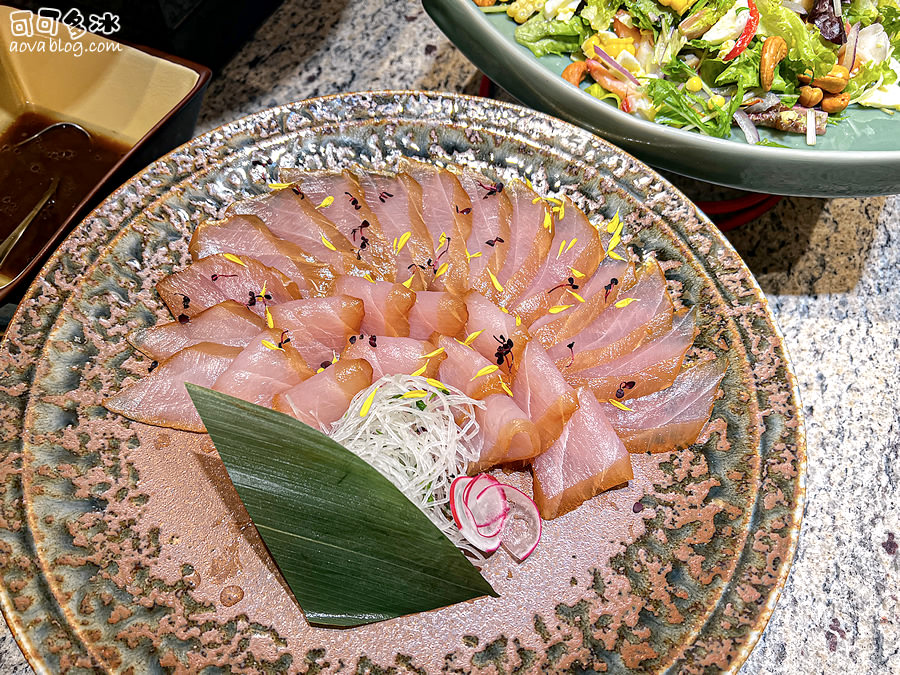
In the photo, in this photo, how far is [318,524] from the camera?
1460 mm

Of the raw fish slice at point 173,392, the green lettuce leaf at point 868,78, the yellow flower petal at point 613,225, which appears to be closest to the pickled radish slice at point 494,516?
the raw fish slice at point 173,392

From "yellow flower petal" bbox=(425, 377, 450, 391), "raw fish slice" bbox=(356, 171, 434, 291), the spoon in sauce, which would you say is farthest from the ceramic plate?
the spoon in sauce

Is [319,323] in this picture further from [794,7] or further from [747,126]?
[794,7]

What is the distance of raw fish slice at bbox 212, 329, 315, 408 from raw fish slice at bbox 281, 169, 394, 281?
38 cm

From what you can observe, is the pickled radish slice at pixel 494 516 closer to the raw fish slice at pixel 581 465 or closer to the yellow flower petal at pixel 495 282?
the raw fish slice at pixel 581 465

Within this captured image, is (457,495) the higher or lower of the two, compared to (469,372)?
lower

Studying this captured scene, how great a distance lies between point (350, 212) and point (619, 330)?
2.90 ft

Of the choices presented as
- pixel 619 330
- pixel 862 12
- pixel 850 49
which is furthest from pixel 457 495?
pixel 862 12

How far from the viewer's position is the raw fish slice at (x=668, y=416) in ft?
5.54

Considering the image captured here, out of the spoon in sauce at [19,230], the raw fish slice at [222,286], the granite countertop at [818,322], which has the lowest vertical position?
the granite countertop at [818,322]

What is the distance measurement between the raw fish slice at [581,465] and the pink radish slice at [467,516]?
0.12 m

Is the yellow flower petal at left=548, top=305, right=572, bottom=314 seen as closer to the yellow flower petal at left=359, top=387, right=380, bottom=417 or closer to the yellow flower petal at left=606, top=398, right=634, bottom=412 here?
the yellow flower petal at left=606, top=398, right=634, bottom=412

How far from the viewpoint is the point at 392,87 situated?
289 cm

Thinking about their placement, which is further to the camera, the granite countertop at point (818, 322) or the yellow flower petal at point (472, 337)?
the granite countertop at point (818, 322)
